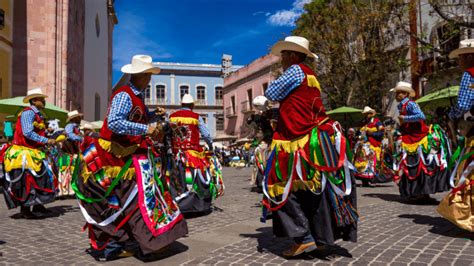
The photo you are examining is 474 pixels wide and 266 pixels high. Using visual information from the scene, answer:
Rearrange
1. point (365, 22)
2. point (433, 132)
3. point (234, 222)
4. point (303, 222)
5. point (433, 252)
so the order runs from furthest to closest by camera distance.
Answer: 1. point (365, 22)
2. point (433, 132)
3. point (234, 222)
4. point (433, 252)
5. point (303, 222)

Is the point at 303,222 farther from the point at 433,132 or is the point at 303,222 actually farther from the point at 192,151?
the point at 433,132

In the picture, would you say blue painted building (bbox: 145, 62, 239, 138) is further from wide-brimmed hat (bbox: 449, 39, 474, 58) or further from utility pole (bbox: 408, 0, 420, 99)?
wide-brimmed hat (bbox: 449, 39, 474, 58)

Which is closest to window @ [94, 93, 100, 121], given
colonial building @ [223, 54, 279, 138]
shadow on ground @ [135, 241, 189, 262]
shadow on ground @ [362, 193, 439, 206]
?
colonial building @ [223, 54, 279, 138]

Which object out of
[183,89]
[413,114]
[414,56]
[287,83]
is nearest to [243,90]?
[183,89]

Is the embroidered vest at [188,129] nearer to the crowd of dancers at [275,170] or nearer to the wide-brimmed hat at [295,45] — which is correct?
the crowd of dancers at [275,170]

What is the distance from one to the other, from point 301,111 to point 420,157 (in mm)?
4230

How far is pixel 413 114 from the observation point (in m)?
6.82

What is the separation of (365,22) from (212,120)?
35.9 m

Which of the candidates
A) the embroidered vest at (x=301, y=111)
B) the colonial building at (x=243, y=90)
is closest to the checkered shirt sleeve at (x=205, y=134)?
the embroidered vest at (x=301, y=111)

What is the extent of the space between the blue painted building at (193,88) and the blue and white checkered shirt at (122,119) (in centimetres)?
4983

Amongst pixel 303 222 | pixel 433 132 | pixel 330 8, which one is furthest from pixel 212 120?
pixel 303 222

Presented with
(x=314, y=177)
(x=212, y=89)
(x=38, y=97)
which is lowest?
(x=314, y=177)

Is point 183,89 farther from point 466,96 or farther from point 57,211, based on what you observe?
point 466,96

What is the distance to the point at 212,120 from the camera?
2168 inches
